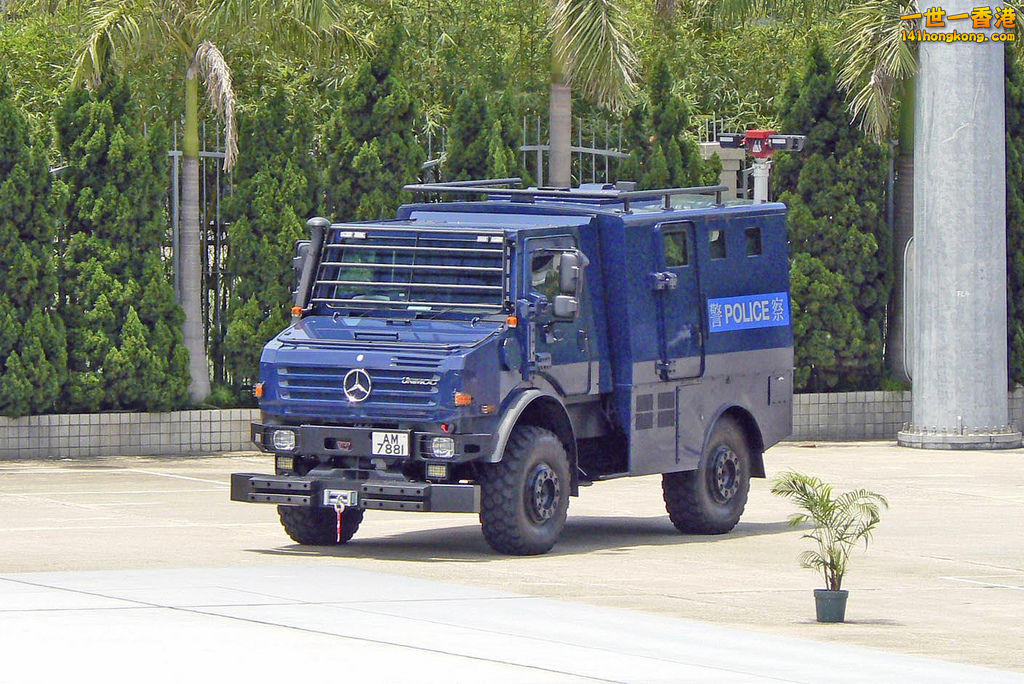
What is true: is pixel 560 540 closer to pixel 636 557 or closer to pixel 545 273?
pixel 636 557

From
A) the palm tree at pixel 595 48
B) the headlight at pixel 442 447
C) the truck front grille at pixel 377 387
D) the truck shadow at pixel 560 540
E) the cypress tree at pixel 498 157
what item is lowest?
the truck shadow at pixel 560 540

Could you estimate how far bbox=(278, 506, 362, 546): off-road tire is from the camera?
1614 cm

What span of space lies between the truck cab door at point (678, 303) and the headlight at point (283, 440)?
3187mm

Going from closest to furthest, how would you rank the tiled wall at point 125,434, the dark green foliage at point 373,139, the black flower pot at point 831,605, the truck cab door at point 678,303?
the black flower pot at point 831,605
the truck cab door at point 678,303
the tiled wall at point 125,434
the dark green foliage at point 373,139

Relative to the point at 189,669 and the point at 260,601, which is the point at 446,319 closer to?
the point at 260,601

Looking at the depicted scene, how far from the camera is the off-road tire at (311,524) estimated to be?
53.0 ft

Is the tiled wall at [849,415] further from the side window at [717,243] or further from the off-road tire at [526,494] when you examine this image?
the off-road tire at [526,494]

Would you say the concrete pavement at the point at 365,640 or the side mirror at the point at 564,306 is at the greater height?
the side mirror at the point at 564,306

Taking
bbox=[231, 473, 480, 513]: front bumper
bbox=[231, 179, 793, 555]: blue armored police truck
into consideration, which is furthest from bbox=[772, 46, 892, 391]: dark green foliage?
bbox=[231, 473, 480, 513]: front bumper

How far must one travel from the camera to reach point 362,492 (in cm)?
1523

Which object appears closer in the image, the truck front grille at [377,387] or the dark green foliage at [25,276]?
the truck front grille at [377,387]

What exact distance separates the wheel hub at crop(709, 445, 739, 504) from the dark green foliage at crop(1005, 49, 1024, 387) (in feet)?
37.5

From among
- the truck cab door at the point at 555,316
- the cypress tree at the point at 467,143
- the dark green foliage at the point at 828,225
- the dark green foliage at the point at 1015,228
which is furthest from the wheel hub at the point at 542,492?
the dark green foliage at the point at 1015,228

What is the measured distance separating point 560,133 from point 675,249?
27.4 ft
